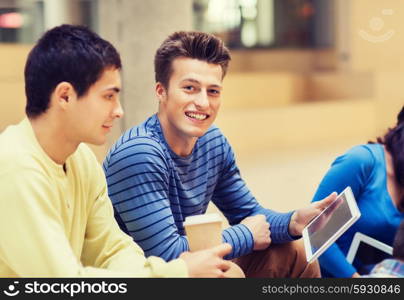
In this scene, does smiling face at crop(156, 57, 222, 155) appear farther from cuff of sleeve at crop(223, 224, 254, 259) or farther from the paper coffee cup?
the paper coffee cup

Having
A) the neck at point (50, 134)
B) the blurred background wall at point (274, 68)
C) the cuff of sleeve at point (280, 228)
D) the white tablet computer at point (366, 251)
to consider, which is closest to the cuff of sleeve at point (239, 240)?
the cuff of sleeve at point (280, 228)

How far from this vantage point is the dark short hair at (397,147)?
281 centimetres

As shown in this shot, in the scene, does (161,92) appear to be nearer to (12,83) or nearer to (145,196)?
(145,196)

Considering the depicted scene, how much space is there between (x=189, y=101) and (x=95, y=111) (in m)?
0.60

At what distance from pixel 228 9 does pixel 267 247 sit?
12.4 metres

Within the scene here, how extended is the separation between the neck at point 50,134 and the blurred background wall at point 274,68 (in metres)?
1.86

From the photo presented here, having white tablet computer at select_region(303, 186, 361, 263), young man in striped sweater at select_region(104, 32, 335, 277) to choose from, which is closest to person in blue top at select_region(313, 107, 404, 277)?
young man in striped sweater at select_region(104, 32, 335, 277)

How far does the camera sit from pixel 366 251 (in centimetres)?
281

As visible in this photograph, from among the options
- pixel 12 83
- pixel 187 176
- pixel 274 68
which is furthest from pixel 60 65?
pixel 274 68

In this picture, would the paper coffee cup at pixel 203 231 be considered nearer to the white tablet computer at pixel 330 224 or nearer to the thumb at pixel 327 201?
the white tablet computer at pixel 330 224

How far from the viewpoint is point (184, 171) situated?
243 centimetres

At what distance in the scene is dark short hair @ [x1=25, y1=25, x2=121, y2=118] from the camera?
1.79 meters

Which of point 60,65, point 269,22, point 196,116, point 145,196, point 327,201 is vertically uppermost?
point 60,65

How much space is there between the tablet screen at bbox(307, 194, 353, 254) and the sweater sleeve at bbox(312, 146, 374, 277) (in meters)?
0.41
